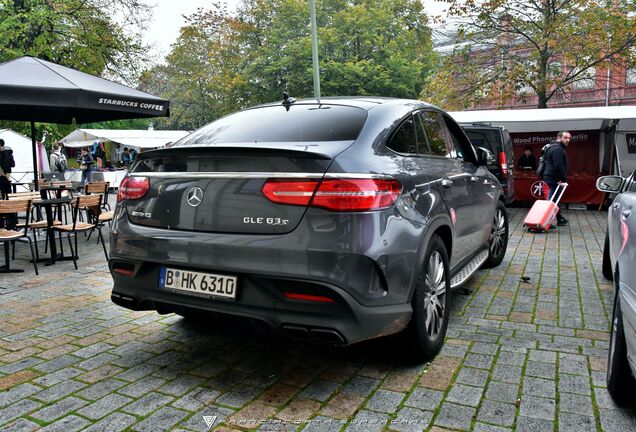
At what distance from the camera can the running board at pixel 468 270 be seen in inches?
159

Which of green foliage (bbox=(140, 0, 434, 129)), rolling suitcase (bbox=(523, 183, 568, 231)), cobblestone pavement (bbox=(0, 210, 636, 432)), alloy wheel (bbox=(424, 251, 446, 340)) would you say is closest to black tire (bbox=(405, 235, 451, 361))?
alloy wheel (bbox=(424, 251, 446, 340))

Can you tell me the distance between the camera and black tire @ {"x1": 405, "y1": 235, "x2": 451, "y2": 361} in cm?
310

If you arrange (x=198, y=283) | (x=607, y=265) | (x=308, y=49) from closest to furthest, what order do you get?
(x=198, y=283), (x=607, y=265), (x=308, y=49)

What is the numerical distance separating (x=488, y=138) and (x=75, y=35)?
14.7 metres

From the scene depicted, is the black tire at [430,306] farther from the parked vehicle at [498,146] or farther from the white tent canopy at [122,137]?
the white tent canopy at [122,137]

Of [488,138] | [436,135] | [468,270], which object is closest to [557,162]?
[488,138]

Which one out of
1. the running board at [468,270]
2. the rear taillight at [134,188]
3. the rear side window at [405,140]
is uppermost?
the rear side window at [405,140]

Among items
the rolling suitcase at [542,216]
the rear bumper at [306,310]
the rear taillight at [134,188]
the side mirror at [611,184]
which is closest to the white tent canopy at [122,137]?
the rolling suitcase at [542,216]

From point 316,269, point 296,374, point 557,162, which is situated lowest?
point 296,374

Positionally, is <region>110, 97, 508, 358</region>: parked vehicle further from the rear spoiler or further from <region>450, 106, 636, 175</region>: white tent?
<region>450, 106, 636, 175</region>: white tent

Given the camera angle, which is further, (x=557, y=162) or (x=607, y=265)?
(x=557, y=162)

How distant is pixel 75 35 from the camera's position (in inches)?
714

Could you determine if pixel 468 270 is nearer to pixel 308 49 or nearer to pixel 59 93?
pixel 59 93

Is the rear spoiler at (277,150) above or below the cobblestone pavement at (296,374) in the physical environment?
above
